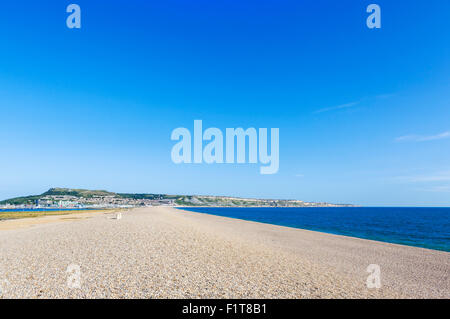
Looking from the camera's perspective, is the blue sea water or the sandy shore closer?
the sandy shore

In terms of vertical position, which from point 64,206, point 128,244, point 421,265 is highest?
point 128,244

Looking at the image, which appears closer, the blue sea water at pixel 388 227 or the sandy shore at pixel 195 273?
the sandy shore at pixel 195 273

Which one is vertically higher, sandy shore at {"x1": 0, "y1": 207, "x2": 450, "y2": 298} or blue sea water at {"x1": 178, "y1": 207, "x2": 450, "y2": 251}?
sandy shore at {"x1": 0, "y1": 207, "x2": 450, "y2": 298}

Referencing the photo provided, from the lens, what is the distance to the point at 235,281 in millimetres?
10164

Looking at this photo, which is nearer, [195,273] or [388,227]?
[195,273]

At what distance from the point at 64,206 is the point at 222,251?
737 feet

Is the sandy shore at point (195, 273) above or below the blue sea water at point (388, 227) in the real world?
above

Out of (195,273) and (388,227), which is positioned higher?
(195,273)

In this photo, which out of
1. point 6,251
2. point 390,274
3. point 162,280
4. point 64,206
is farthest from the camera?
point 64,206

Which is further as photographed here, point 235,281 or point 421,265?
point 421,265

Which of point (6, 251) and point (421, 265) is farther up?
point (6, 251)
